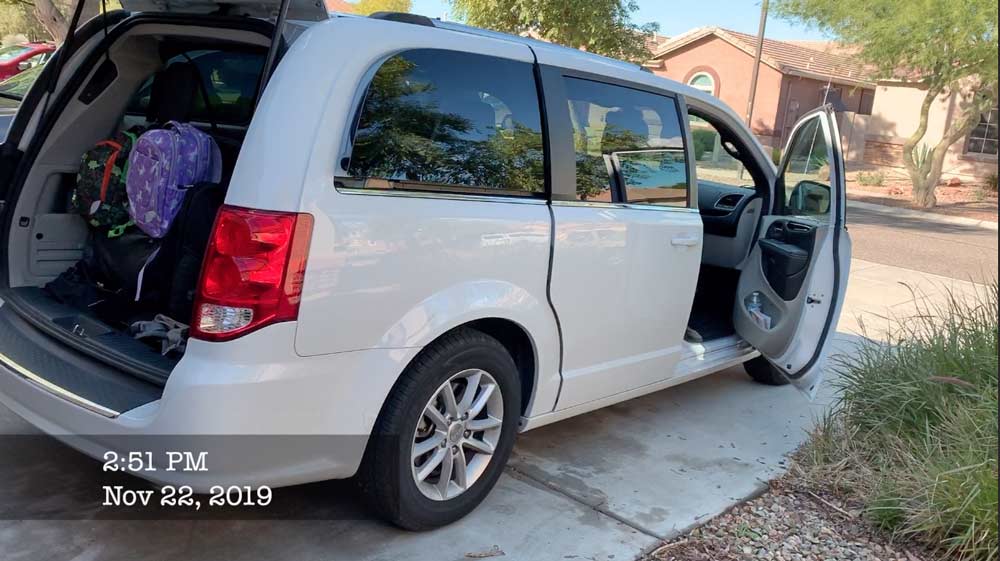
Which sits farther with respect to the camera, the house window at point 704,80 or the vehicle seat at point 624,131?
the house window at point 704,80

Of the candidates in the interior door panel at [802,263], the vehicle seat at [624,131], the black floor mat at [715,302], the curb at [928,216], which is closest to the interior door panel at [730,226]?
the black floor mat at [715,302]

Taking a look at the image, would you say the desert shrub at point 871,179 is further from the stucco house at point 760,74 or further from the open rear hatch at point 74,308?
the open rear hatch at point 74,308

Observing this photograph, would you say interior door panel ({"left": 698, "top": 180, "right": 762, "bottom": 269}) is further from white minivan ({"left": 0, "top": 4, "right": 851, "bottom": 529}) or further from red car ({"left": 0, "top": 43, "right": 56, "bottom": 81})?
red car ({"left": 0, "top": 43, "right": 56, "bottom": 81})

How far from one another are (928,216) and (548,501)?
1710 cm

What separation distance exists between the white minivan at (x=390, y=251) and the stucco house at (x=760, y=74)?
2623 cm

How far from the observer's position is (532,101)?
3377 mm

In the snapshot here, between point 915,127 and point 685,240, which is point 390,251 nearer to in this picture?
point 685,240

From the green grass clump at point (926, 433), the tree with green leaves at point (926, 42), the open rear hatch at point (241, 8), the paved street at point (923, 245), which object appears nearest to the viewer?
the open rear hatch at point (241, 8)

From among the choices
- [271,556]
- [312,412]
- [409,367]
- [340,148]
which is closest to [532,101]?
[340,148]

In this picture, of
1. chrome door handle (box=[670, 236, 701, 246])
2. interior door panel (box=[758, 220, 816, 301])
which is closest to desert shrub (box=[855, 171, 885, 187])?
interior door panel (box=[758, 220, 816, 301])

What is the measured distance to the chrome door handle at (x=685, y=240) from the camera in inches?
157

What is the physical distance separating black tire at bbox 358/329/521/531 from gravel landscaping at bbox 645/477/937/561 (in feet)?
2.77

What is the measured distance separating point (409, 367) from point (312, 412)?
41 centimetres

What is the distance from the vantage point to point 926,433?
146 inches
